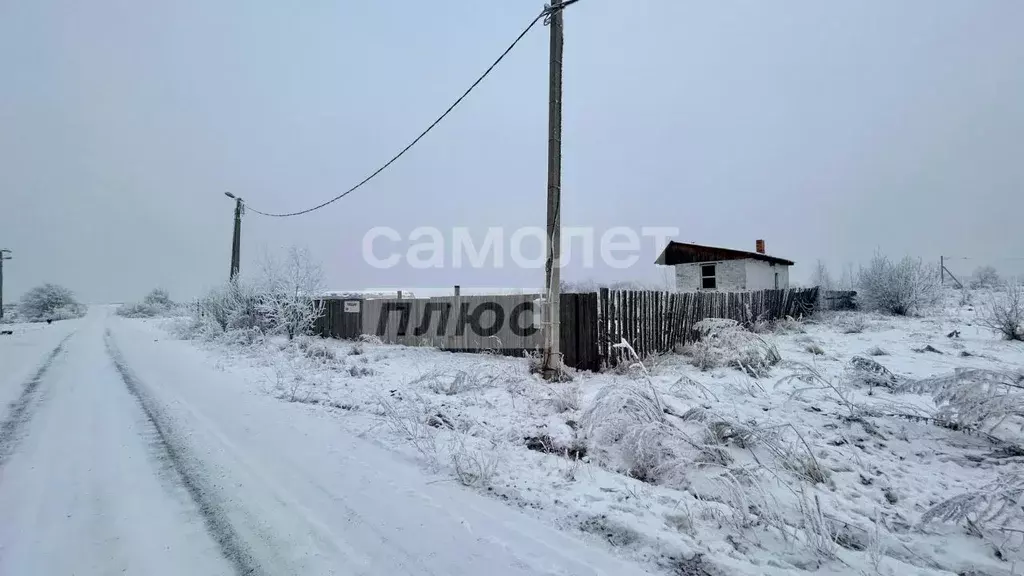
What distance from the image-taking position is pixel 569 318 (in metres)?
7.60

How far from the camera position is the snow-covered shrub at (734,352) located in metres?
6.29

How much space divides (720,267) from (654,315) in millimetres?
12307

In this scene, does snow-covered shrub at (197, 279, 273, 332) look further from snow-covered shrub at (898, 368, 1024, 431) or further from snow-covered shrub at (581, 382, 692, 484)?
snow-covered shrub at (898, 368, 1024, 431)

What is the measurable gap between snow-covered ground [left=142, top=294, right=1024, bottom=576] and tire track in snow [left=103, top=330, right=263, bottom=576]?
2.66ft

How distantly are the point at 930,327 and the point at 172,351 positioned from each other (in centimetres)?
2142

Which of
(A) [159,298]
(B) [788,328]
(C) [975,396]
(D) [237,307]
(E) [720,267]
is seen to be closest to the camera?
(C) [975,396]

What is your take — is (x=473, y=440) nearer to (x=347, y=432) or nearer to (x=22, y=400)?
(x=347, y=432)

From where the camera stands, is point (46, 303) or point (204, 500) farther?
point (46, 303)

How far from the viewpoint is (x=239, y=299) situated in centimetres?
1442

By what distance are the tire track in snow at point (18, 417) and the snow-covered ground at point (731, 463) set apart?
71.9 inches

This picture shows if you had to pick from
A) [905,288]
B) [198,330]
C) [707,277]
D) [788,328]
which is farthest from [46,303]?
[905,288]

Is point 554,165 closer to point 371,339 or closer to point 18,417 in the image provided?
point 18,417

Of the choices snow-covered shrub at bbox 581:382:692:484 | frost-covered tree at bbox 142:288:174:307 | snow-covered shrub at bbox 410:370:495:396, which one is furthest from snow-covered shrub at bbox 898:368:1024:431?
frost-covered tree at bbox 142:288:174:307

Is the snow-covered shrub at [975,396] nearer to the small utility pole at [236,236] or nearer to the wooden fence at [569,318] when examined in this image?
the wooden fence at [569,318]
